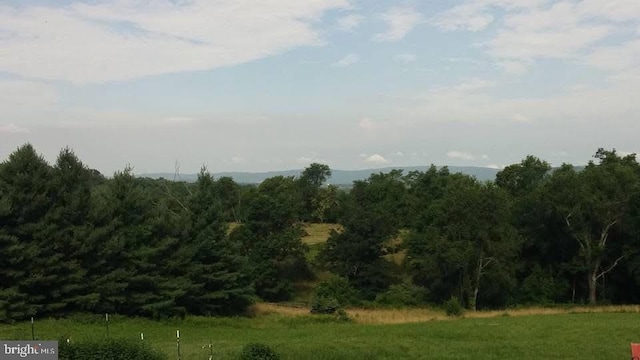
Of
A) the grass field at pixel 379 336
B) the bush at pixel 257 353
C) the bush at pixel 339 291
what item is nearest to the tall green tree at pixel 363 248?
the bush at pixel 339 291

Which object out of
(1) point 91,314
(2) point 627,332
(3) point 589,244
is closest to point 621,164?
(3) point 589,244

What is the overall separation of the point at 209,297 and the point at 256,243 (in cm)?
2022

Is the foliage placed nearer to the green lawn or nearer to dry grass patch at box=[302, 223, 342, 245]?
the green lawn

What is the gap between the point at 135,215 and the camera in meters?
36.6

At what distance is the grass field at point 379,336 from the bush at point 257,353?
4.60ft

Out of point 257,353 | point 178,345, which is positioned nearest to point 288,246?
point 178,345

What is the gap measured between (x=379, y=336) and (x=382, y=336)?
15 cm

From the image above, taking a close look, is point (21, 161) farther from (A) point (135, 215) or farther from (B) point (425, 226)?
(B) point (425, 226)

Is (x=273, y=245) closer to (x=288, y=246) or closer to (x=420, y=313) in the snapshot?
(x=288, y=246)

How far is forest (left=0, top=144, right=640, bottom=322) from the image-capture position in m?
32.1

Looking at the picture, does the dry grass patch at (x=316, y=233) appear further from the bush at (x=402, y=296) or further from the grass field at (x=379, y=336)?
the grass field at (x=379, y=336)

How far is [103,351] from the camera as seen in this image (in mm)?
16625

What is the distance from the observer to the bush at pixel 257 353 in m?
17.5

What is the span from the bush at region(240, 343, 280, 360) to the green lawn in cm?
141
